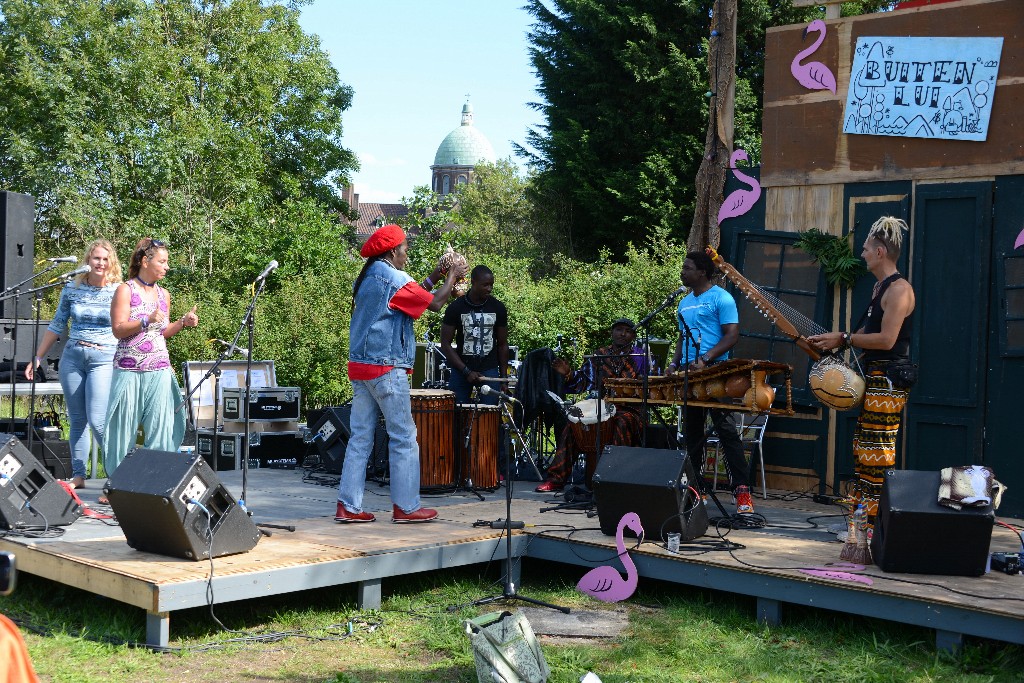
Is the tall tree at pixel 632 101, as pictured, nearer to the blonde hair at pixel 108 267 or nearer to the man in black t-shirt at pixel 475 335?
the man in black t-shirt at pixel 475 335

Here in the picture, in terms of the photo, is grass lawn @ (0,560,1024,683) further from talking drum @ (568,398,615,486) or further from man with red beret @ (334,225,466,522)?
talking drum @ (568,398,615,486)

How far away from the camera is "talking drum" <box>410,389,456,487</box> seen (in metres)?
8.95

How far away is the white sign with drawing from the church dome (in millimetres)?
111491

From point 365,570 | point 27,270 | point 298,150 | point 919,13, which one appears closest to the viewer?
point 365,570

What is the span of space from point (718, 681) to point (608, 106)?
72.1 feet

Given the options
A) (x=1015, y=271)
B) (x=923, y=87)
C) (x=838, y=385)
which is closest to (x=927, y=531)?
(x=838, y=385)

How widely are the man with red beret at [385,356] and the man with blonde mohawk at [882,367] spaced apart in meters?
2.66

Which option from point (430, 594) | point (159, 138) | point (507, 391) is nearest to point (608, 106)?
point (159, 138)

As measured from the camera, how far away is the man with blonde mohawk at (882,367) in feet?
20.6

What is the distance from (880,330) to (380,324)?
3.09 meters

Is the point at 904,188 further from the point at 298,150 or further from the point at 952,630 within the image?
the point at 298,150

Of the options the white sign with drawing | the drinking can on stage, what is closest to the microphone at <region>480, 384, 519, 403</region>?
the white sign with drawing

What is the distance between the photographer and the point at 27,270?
13.6 metres

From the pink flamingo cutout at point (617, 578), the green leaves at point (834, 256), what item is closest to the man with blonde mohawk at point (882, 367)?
the pink flamingo cutout at point (617, 578)
